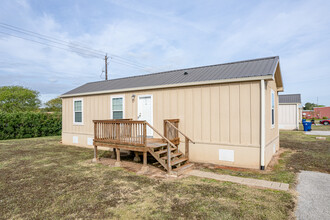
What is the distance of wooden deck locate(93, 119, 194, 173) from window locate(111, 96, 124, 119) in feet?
5.87

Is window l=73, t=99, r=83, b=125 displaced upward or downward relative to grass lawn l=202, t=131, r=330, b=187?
upward

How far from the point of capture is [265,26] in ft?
33.0

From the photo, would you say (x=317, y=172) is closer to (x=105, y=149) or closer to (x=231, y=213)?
(x=231, y=213)

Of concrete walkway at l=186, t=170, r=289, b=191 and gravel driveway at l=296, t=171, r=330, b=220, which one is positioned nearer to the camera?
gravel driveway at l=296, t=171, r=330, b=220

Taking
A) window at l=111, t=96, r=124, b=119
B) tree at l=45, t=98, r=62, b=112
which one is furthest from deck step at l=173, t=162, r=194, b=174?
tree at l=45, t=98, r=62, b=112

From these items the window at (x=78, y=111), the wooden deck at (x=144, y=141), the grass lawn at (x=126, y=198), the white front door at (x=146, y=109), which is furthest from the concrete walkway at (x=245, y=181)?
the window at (x=78, y=111)

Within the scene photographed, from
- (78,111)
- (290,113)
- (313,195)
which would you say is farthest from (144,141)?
(290,113)

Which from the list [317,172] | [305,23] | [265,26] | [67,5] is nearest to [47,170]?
[317,172]

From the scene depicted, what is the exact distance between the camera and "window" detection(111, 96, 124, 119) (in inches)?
345

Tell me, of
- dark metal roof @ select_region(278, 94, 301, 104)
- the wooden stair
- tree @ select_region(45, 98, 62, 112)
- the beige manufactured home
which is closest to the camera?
the wooden stair

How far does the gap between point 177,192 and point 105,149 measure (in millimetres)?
6092

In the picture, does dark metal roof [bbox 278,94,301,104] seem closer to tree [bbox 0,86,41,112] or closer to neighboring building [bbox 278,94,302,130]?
neighboring building [bbox 278,94,302,130]

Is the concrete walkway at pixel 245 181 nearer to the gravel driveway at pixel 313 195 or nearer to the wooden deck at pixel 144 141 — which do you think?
the gravel driveway at pixel 313 195

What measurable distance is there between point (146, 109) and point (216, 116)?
9.79 ft
